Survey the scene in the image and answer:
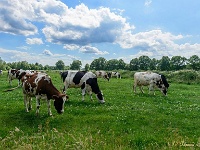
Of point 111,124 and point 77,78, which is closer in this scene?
point 111,124

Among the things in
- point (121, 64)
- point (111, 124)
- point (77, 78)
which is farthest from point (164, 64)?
point (111, 124)

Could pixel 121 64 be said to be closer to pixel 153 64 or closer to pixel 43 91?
pixel 153 64

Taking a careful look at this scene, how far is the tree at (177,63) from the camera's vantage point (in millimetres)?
135000

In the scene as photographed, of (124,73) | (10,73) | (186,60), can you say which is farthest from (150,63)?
(10,73)

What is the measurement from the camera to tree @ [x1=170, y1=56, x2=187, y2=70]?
135m

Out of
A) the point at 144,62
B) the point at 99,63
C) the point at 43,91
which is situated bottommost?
the point at 43,91

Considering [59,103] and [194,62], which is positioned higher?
[194,62]

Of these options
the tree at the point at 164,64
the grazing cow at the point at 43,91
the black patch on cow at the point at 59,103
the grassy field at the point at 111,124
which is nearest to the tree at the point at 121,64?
the tree at the point at 164,64

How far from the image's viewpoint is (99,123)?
14.0m

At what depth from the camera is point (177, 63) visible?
136500 mm

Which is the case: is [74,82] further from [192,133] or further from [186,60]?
[186,60]

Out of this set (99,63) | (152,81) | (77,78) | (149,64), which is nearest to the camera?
(77,78)

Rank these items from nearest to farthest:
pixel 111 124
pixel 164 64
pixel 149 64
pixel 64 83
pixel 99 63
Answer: pixel 111 124
pixel 64 83
pixel 164 64
pixel 149 64
pixel 99 63

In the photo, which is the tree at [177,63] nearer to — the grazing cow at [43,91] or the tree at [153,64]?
the tree at [153,64]
